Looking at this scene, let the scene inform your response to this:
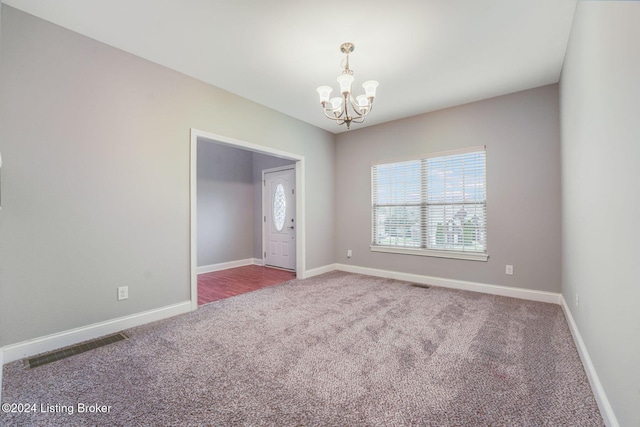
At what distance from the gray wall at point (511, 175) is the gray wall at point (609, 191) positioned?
3.85 feet

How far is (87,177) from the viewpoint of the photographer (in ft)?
8.27

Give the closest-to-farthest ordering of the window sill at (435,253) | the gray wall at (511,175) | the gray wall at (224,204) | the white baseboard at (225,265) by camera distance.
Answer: the gray wall at (511,175), the window sill at (435,253), the white baseboard at (225,265), the gray wall at (224,204)

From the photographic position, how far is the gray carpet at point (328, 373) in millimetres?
1566

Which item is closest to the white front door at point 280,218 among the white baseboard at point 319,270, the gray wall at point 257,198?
the gray wall at point 257,198

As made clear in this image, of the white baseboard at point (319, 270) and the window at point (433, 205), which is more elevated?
the window at point (433, 205)

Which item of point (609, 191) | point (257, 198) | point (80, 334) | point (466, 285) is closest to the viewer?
point (609, 191)

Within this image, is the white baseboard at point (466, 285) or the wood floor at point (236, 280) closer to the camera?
the white baseboard at point (466, 285)

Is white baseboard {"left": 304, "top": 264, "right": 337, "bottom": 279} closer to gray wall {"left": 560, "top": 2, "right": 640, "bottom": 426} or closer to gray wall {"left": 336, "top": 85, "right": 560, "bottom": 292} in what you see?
gray wall {"left": 336, "top": 85, "right": 560, "bottom": 292}

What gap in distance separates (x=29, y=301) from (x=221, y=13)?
9.15 ft

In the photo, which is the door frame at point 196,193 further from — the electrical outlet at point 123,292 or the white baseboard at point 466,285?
the white baseboard at point 466,285

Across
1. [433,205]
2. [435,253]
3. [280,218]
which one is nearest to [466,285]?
[435,253]

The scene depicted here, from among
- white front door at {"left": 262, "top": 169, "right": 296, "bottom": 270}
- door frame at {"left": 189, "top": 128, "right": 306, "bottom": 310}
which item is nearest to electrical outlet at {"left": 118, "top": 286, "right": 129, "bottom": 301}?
door frame at {"left": 189, "top": 128, "right": 306, "bottom": 310}

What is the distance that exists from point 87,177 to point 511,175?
4.84 metres

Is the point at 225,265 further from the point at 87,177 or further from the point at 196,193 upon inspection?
the point at 87,177
